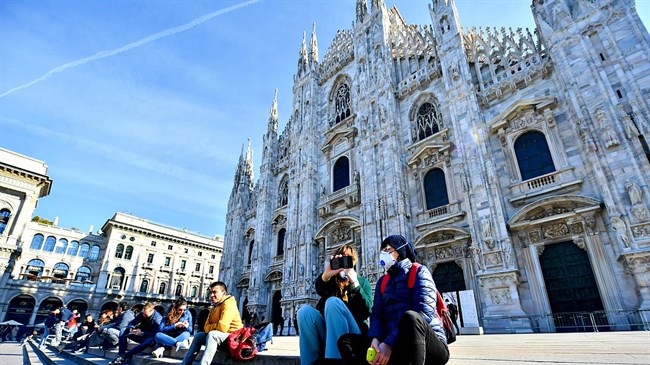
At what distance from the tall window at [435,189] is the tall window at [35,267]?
3936cm

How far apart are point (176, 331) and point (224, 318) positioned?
2.01 meters

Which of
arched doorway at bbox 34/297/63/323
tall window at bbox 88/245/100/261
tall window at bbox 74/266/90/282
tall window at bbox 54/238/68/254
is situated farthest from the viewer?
tall window at bbox 88/245/100/261

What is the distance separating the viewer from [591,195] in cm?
1005

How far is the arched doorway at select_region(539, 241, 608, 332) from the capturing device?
9.24 metres

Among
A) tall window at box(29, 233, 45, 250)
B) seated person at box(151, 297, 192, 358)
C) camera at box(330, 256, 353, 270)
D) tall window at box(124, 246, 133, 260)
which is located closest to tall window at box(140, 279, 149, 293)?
tall window at box(124, 246, 133, 260)

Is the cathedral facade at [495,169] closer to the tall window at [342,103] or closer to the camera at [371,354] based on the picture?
the tall window at [342,103]

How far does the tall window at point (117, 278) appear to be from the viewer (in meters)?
35.1

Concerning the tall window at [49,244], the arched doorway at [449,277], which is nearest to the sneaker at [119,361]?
the arched doorway at [449,277]

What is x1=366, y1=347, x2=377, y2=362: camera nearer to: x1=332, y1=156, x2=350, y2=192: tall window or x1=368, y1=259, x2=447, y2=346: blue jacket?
x1=368, y1=259, x2=447, y2=346: blue jacket

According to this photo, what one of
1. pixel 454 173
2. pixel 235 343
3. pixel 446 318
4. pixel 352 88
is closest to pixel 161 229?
pixel 352 88

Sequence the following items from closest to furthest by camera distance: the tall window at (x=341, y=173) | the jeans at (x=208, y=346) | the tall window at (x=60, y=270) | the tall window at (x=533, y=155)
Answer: the jeans at (x=208, y=346) < the tall window at (x=533, y=155) < the tall window at (x=341, y=173) < the tall window at (x=60, y=270)

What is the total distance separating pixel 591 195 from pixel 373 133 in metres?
9.71

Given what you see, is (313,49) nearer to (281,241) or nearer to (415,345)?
(281,241)

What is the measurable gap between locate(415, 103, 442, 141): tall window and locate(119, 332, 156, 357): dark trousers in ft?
45.9
